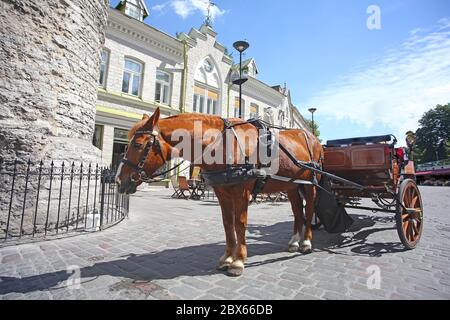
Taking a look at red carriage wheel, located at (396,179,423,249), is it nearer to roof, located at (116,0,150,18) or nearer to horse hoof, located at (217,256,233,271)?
horse hoof, located at (217,256,233,271)

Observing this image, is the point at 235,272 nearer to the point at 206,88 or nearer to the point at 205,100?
the point at 205,100

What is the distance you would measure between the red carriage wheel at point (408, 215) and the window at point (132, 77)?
1554 centimetres

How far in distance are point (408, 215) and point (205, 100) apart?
17.8 m

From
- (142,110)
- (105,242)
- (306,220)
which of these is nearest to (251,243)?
(306,220)

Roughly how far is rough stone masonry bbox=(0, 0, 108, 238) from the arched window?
45.4ft

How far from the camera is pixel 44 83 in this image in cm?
496

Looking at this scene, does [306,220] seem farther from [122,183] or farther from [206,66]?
[206,66]

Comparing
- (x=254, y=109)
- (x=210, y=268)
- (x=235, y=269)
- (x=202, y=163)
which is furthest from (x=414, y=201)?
(x=254, y=109)

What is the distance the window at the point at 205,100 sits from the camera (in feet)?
65.3

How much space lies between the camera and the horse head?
271cm

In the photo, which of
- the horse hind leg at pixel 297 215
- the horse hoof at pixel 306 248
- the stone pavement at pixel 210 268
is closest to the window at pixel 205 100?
the stone pavement at pixel 210 268

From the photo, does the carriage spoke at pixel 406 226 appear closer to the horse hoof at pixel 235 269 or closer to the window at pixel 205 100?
the horse hoof at pixel 235 269

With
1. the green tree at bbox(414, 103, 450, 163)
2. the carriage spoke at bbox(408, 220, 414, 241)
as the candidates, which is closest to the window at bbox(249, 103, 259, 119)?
the carriage spoke at bbox(408, 220, 414, 241)
